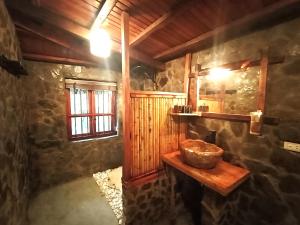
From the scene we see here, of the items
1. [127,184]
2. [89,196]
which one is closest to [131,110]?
[127,184]

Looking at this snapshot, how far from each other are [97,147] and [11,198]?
6.04 feet

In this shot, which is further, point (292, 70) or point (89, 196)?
point (89, 196)

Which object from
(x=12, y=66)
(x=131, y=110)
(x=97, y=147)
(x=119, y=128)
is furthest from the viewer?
(x=119, y=128)

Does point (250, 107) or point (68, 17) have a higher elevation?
point (68, 17)

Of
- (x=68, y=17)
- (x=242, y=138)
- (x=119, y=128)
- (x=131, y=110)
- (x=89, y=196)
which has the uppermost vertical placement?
(x=68, y=17)

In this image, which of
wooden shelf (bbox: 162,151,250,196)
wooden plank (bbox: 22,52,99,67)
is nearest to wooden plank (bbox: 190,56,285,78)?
wooden shelf (bbox: 162,151,250,196)

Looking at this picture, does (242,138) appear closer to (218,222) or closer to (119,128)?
(218,222)

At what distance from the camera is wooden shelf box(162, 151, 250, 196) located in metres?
1.46

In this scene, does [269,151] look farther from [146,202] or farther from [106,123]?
[106,123]

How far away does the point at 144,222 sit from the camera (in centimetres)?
208

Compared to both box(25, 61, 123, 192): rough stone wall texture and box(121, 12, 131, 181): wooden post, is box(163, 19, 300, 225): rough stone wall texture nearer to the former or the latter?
box(121, 12, 131, 181): wooden post

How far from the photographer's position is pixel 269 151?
1.66 metres

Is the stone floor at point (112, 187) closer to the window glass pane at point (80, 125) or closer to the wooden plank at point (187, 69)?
the window glass pane at point (80, 125)

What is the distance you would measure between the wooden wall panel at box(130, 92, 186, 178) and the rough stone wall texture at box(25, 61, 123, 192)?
1.76 metres
